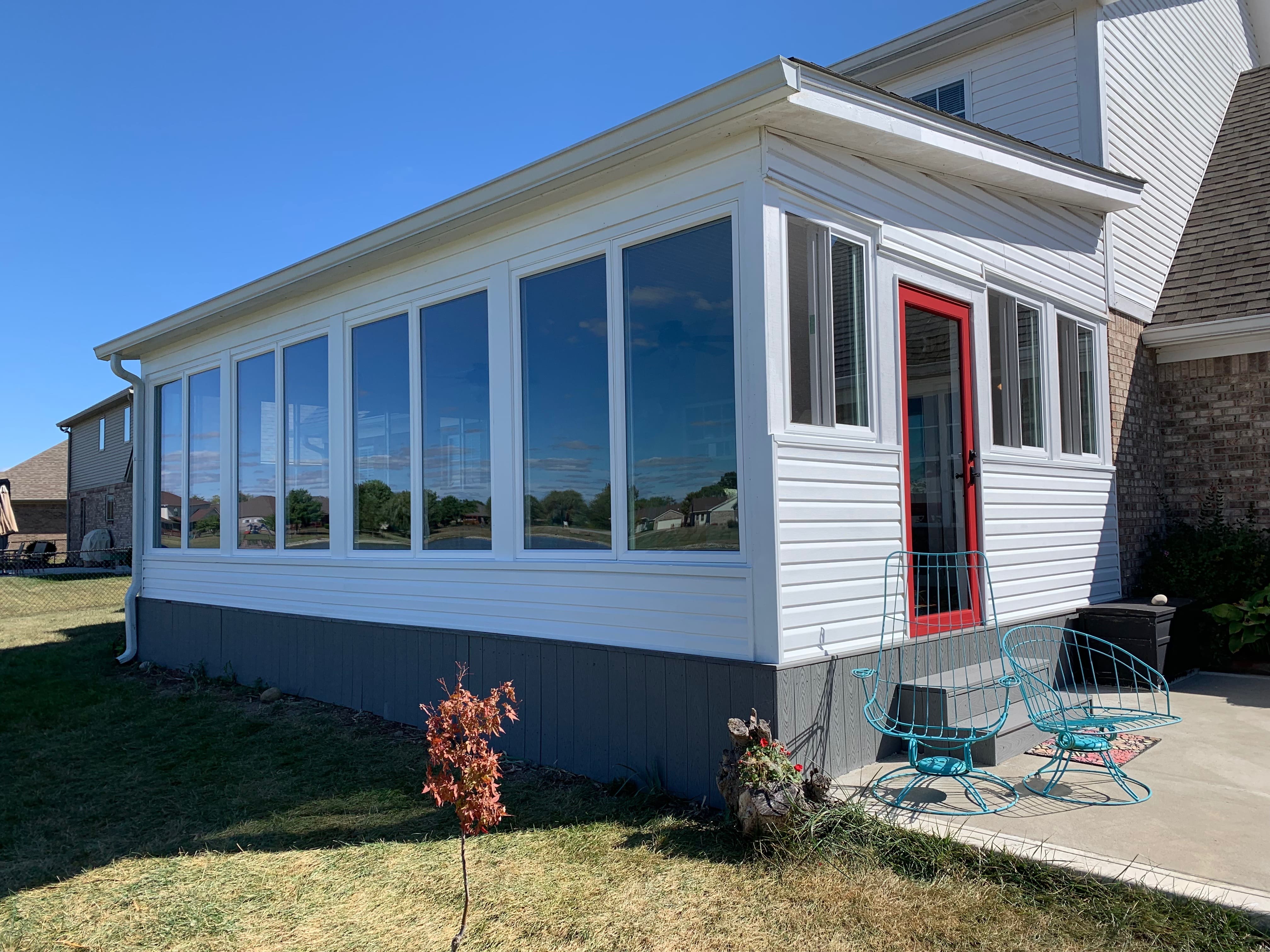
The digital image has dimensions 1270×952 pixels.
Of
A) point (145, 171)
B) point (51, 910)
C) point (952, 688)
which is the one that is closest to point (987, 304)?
point (952, 688)

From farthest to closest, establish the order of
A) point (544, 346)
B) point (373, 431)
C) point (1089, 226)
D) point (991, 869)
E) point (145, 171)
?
point (145, 171)
point (1089, 226)
point (373, 431)
point (544, 346)
point (991, 869)

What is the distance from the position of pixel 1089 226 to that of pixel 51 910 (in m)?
8.23

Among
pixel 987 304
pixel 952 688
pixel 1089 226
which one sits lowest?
pixel 952 688

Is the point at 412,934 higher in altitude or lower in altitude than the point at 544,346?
lower

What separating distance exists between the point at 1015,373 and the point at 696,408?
2915 mm

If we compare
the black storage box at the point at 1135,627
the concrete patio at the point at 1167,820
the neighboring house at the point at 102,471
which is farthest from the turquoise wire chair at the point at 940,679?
the neighboring house at the point at 102,471

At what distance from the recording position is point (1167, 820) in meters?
3.72

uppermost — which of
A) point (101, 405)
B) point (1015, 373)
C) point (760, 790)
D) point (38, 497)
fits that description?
point (101, 405)

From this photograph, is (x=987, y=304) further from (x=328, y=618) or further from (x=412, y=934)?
(x=328, y=618)

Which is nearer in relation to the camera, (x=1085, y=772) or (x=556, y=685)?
(x=1085, y=772)

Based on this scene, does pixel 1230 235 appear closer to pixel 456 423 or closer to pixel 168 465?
pixel 456 423

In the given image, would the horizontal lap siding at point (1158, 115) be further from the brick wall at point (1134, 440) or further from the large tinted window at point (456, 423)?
the large tinted window at point (456, 423)

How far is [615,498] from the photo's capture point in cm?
495

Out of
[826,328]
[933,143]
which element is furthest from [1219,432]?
[826,328]
